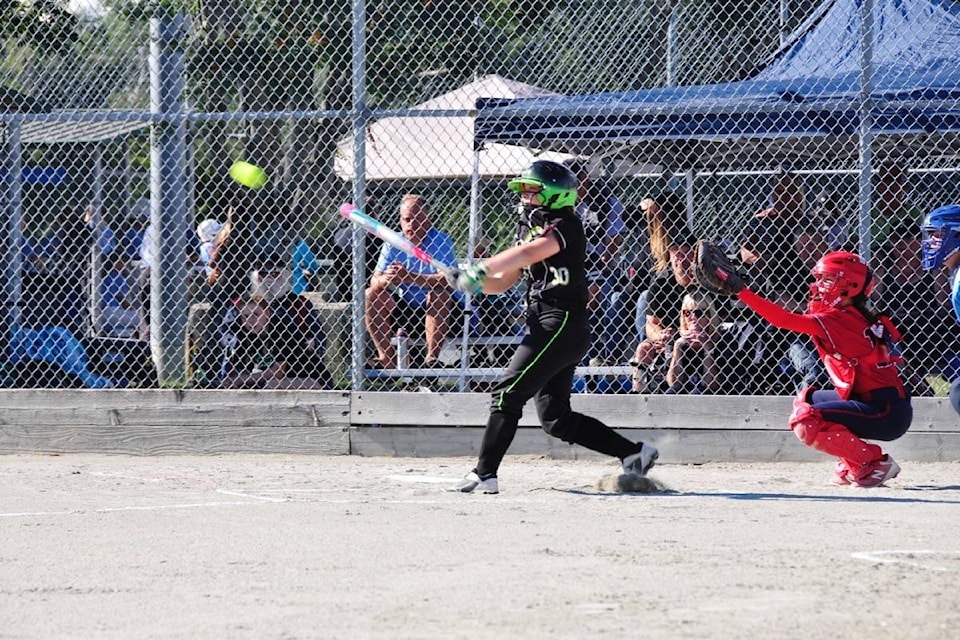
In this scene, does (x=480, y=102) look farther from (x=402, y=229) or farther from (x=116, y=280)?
(x=116, y=280)

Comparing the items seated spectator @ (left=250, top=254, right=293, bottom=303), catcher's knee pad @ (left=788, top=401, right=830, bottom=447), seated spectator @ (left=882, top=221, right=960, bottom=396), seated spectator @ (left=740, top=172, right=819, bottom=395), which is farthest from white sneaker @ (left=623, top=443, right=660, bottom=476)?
seated spectator @ (left=250, top=254, right=293, bottom=303)

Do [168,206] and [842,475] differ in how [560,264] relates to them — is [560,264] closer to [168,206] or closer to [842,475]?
[842,475]

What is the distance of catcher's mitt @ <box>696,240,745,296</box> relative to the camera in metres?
8.23

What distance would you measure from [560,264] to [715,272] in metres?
0.87

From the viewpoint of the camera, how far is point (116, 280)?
42.0ft

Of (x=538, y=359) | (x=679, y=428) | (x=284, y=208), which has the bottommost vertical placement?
(x=679, y=428)

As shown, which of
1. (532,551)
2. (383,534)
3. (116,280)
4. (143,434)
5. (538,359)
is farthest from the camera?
(116,280)

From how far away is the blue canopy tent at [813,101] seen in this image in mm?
10086

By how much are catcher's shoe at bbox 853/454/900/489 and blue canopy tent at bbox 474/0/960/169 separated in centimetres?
223

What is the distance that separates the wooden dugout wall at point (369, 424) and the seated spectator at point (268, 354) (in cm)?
21

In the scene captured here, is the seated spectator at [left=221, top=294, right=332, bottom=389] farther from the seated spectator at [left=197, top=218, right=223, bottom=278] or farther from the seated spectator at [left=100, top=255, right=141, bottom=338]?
the seated spectator at [left=100, top=255, right=141, bottom=338]

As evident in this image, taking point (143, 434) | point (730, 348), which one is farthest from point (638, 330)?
point (143, 434)

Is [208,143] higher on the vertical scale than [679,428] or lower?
higher

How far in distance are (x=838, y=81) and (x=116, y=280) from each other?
20.5ft
